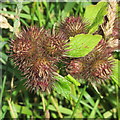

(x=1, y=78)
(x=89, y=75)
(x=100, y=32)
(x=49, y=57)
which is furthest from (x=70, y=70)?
(x=1, y=78)

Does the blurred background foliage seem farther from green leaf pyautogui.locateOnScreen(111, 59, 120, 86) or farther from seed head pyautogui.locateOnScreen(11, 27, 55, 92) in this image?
seed head pyautogui.locateOnScreen(11, 27, 55, 92)

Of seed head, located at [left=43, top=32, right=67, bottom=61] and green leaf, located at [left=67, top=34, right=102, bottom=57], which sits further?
green leaf, located at [left=67, top=34, right=102, bottom=57]

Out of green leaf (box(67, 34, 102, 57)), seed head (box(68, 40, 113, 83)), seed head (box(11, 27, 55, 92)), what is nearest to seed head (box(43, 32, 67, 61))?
seed head (box(11, 27, 55, 92))

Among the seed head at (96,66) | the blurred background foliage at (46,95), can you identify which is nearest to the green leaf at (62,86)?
→ the seed head at (96,66)

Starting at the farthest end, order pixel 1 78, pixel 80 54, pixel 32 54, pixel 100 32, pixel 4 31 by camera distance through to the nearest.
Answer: pixel 4 31 → pixel 1 78 → pixel 100 32 → pixel 80 54 → pixel 32 54

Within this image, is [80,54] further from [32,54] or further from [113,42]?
[113,42]
